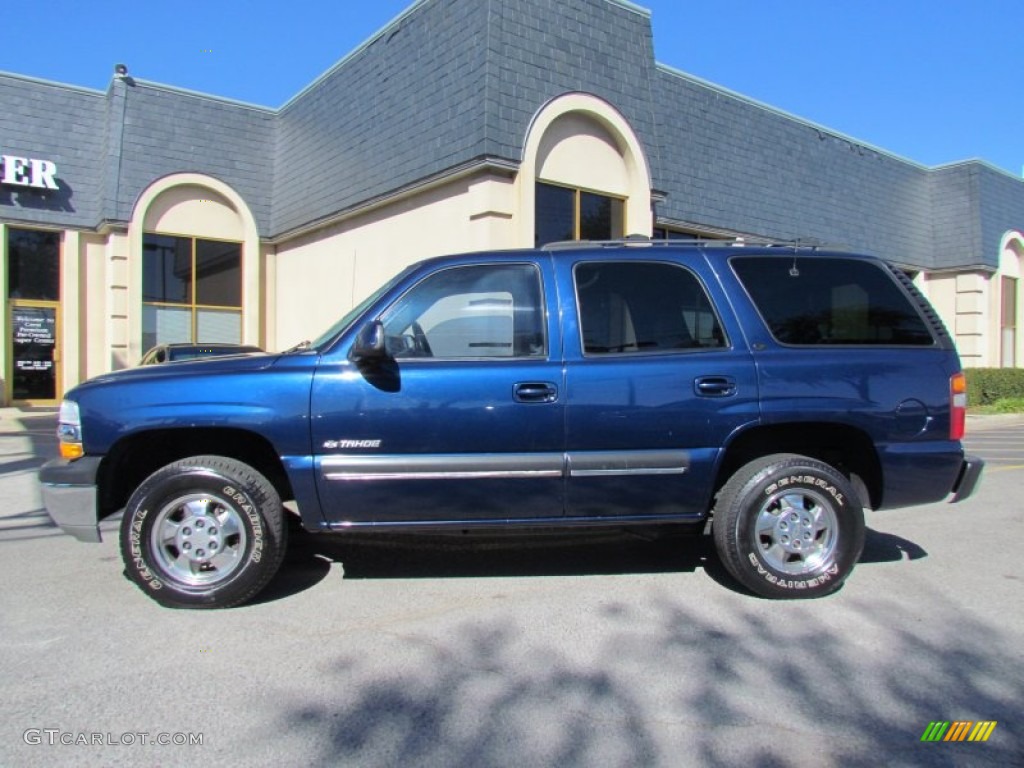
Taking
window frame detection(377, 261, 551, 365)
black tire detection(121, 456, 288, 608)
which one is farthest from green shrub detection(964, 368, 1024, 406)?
black tire detection(121, 456, 288, 608)

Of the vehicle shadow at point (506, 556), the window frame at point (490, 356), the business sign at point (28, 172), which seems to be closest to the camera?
the window frame at point (490, 356)

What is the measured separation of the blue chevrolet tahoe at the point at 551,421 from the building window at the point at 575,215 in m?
6.94

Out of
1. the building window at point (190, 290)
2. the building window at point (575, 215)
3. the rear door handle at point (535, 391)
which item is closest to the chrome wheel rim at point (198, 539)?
the rear door handle at point (535, 391)

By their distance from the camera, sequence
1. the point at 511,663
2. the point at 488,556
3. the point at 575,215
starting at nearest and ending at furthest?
the point at 511,663 < the point at 488,556 < the point at 575,215

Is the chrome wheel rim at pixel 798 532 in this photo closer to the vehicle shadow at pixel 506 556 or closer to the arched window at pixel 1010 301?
the vehicle shadow at pixel 506 556

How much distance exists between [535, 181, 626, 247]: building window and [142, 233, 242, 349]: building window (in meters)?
8.39

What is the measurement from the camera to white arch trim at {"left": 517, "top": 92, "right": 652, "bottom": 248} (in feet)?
35.8

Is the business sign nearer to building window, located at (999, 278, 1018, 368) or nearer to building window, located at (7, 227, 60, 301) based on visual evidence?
building window, located at (7, 227, 60, 301)

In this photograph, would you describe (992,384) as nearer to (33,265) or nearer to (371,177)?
(371,177)

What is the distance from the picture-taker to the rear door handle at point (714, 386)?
4.25 meters

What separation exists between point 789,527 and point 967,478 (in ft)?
3.79

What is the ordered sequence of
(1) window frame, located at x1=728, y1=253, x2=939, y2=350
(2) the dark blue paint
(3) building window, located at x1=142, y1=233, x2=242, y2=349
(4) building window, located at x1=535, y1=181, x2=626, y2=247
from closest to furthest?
(2) the dark blue paint < (1) window frame, located at x1=728, y1=253, x2=939, y2=350 < (4) building window, located at x1=535, y1=181, x2=626, y2=247 < (3) building window, located at x1=142, y1=233, x2=242, y2=349

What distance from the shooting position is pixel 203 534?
13.7ft

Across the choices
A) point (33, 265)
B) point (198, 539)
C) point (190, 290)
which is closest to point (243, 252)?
point (190, 290)
